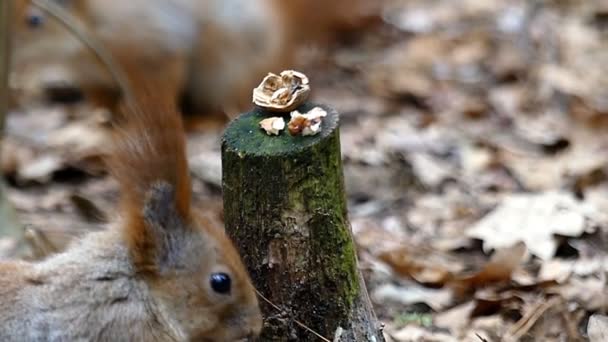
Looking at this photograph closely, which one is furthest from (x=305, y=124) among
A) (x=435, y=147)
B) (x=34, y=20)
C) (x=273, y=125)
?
(x=34, y=20)

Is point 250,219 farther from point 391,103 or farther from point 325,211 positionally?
point 391,103

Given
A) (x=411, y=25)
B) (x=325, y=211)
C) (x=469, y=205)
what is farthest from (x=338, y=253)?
(x=411, y=25)

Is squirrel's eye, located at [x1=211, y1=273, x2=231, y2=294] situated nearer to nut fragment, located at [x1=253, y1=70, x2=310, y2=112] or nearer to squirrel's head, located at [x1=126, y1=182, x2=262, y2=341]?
squirrel's head, located at [x1=126, y1=182, x2=262, y2=341]

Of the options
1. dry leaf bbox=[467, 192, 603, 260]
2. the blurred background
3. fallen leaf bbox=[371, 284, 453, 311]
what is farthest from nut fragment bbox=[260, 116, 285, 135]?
dry leaf bbox=[467, 192, 603, 260]

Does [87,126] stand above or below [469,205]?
below

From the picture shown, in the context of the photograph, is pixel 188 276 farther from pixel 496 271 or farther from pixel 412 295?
pixel 496 271
